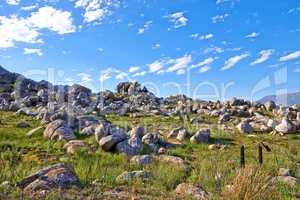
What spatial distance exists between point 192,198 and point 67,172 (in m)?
2.46

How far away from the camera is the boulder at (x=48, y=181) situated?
6921 millimetres

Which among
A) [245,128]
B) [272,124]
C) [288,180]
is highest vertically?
[272,124]

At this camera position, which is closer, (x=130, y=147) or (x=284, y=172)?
(x=284, y=172)

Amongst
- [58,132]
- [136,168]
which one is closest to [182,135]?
[58,132]

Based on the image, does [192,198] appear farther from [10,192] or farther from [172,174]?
[10,192]

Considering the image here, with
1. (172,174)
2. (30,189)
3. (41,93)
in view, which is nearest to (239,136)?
(172,174)

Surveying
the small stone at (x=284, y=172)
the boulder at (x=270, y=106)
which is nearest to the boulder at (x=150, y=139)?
the small stone at (x=284, y=172)

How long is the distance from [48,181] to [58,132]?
853 centimetres

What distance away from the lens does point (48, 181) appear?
7.30m

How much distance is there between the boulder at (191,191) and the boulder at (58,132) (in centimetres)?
823

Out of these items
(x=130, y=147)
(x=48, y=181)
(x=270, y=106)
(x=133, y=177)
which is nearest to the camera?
(x=48, y=181)

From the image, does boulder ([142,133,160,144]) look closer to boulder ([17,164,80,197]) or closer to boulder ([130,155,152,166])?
boulder ([130,155,152,166])

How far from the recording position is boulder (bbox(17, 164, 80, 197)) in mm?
6921

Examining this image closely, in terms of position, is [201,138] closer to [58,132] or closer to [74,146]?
[58,132]
